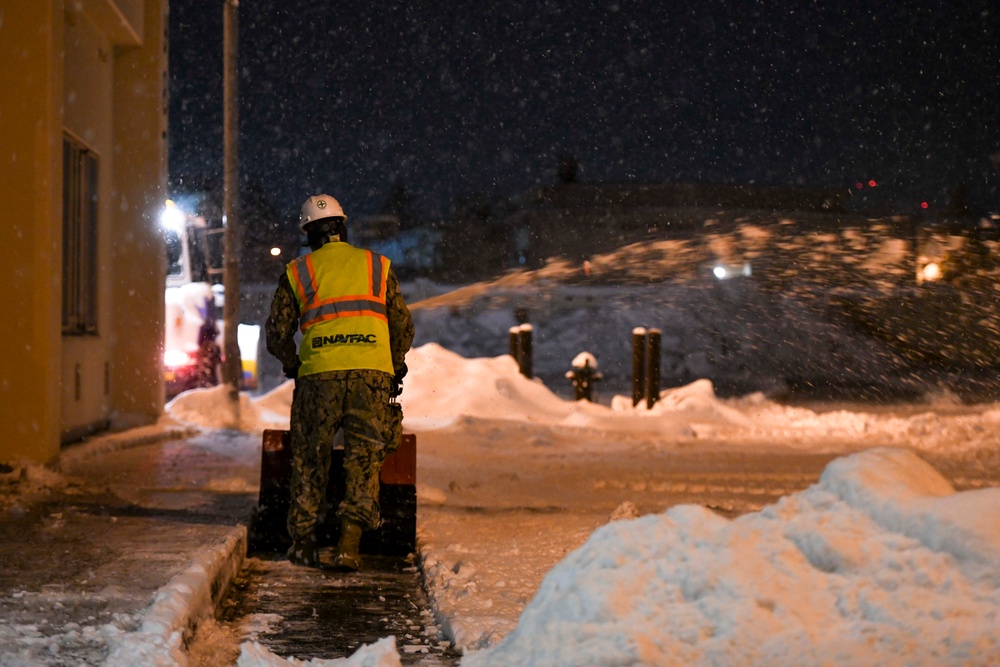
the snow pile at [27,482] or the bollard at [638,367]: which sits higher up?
the bollard at [638,367]

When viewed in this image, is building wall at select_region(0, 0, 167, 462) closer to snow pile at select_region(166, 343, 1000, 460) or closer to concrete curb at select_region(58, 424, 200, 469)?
concrete curb at select_region(58, 424, 200, 469)

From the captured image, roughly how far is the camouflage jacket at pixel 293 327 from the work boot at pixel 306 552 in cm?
85

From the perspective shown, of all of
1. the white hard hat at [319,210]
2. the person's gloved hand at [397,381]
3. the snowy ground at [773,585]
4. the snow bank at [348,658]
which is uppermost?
the white hard hat at [319,210]

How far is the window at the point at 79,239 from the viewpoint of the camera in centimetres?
1120

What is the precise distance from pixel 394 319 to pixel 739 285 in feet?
131

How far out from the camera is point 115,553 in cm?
566

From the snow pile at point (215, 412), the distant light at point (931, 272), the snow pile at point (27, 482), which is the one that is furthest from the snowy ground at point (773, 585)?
the distant light at point (931, 272)

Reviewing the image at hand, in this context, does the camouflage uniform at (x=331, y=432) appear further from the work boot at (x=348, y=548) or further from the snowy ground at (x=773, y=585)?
the snowy ground at (x=773, y=585)

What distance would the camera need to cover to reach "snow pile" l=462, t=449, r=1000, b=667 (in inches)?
131

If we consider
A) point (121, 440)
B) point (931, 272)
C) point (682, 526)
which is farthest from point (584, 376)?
point (682, 526)

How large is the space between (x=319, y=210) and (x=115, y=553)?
2.00 meters

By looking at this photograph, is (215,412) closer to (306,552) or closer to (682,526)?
(306,552)

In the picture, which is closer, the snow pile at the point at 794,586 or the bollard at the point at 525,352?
the snow pile at the point at 794,586

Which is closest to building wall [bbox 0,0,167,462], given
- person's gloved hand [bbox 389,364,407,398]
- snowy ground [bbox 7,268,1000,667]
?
snowy ground [bbox 7,268,1000,667]
